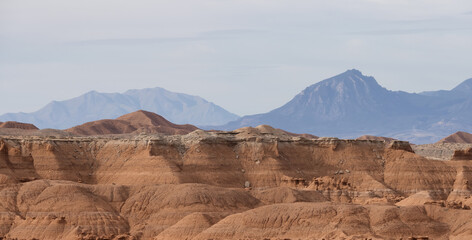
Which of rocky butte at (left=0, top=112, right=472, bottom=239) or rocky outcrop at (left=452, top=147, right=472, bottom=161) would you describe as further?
rocky outcrop at (left=452, top=147, right=472, bottom=161)

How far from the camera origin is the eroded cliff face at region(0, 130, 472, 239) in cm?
11319

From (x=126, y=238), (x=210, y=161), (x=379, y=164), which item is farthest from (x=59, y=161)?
(x=379, y=164)

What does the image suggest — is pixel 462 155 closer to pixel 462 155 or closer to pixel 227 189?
pixel 462 155

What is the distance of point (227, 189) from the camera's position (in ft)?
425

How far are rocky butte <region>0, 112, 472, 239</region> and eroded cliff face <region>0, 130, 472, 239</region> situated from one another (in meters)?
0.16

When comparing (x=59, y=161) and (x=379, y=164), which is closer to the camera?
(x=59, y=161)

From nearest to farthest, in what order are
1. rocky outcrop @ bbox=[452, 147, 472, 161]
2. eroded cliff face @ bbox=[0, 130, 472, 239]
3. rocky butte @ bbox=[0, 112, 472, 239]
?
rocky butte @ bbox=[0, 112, 472, 239], eroded cliff face @ bbox=[0, 130, 472, 239], rocky outcrop @ bbox=[452, 147, 472, 161]

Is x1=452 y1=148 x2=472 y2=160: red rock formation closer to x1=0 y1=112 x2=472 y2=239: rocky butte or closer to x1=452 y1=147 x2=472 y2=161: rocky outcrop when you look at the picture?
x1=452 y1=147 x2=472 y2=161: rocky outcrop

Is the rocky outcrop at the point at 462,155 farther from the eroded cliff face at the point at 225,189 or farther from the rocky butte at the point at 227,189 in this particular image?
the eroded cliff face at the point at 225,189

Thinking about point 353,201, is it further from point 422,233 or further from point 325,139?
point 422,233

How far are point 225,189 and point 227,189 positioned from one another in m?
0.44

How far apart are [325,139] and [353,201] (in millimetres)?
17856

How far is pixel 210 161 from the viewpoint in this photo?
477 ft

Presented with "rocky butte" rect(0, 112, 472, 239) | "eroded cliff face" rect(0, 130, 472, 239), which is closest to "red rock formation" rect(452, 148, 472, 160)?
"rocky butte" rect(0, 112, 472, 239)
